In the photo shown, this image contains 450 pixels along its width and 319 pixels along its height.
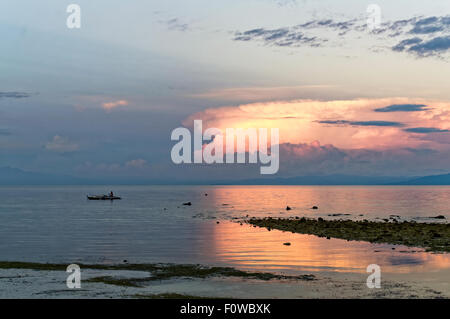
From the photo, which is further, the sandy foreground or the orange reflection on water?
the orange reflection on water

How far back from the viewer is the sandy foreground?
23.8 metres

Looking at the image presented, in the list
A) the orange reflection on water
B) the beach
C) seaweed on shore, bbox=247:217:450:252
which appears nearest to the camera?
the beach

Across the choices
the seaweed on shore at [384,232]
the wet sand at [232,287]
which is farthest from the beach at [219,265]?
the seaweed on shore at [384,232]

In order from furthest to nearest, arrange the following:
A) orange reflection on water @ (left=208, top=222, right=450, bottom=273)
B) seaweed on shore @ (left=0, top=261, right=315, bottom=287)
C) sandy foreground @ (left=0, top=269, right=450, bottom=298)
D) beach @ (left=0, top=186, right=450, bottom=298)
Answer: orange reflection on water @ (left=208, top=222, right=450, bottom=273) → seaweed on shore @ (left=0, top=261, right=315, bottom=287) → beach @ (left=0, top=186, right=450, bottom=298) → sandy foreground @ (left=0, top=269, right=450, bottom=298)

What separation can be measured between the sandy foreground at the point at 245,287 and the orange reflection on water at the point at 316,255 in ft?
8.82

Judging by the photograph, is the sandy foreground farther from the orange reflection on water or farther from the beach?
the orange reflection on water

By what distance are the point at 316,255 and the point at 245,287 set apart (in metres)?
13.0

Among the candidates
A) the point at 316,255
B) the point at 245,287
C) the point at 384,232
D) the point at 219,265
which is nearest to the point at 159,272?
the point at 219,265

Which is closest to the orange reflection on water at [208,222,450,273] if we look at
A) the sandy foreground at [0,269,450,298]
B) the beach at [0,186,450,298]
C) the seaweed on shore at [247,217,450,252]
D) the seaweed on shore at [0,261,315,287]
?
the beach at [0,186,450,298]

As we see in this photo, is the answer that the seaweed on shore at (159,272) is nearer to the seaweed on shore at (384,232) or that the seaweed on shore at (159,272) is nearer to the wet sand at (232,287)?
the wet sand at (232,287)

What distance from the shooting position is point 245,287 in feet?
84.6

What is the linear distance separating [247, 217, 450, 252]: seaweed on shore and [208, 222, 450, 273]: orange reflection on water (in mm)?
2435

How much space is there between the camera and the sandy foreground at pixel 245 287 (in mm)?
23750

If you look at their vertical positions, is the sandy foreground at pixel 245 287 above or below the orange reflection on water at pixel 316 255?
above
